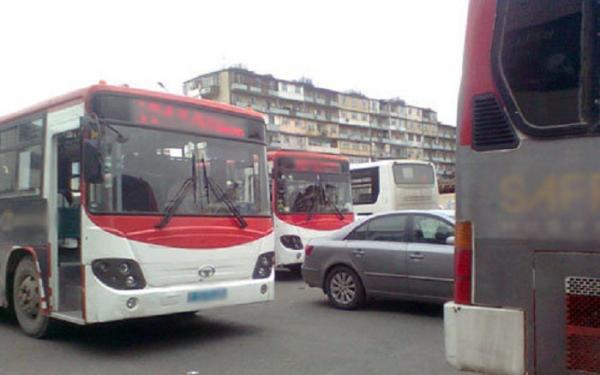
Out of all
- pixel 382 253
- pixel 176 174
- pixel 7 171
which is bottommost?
pixel 382 253

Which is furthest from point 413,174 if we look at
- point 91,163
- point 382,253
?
point 91,163

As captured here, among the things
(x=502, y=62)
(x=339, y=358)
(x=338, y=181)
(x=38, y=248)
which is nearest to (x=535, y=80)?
(x=502, y=62)

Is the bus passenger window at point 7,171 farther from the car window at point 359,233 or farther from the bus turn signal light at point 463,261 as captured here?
the bus turn signal light at point 463,261

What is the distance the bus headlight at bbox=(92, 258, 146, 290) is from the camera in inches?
242

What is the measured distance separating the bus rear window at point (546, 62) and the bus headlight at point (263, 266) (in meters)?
4.77

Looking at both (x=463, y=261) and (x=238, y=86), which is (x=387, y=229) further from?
(x=238, y=86)

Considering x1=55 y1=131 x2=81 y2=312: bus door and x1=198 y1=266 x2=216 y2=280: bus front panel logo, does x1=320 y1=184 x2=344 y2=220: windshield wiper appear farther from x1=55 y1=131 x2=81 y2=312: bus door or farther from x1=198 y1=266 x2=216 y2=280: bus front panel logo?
x1=55 y1=131 x2=81 y2=312: bus door

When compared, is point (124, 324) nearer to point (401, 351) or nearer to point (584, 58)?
point (401, 351)

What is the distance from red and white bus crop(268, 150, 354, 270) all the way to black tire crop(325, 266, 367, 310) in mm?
3349

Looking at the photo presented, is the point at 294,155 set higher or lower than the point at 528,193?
higher

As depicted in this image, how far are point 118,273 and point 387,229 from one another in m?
4.27

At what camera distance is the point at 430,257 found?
8227 mm

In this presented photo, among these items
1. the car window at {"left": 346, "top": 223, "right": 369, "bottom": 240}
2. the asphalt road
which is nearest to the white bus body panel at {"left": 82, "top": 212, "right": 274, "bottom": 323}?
the asphalt road

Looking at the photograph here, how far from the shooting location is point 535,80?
3.17m
